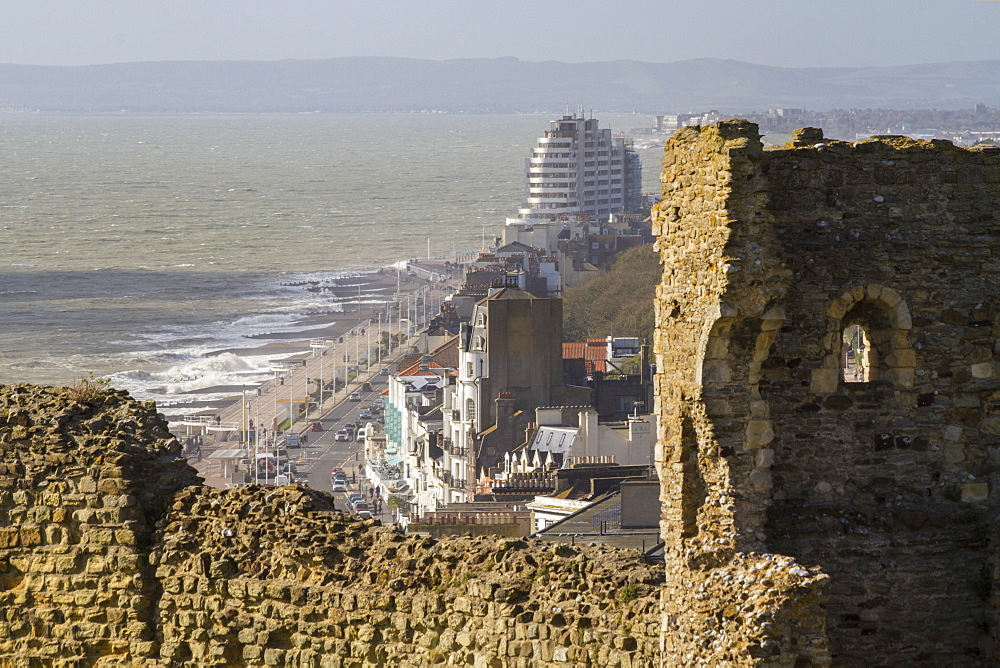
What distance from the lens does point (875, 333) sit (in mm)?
13492

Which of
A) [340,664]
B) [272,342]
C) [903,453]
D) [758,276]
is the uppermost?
[272,342]

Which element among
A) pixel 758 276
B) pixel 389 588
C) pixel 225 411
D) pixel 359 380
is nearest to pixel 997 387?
pixel 758 276

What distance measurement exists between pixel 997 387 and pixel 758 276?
2123mm

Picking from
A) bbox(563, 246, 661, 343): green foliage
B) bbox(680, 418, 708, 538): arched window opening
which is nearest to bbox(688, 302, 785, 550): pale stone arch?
bbox(680, 418, 708, 538): arched window opening

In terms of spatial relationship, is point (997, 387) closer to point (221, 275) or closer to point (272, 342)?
point (272, 342)

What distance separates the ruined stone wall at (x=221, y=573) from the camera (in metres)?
13.1

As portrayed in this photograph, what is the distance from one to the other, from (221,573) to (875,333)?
5.04m

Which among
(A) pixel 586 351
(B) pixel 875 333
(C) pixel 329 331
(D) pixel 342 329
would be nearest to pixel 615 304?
(D) pixel 342 329

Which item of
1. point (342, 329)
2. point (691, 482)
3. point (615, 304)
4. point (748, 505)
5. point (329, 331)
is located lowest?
point (748, 505)

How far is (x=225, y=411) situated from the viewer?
86250 mm

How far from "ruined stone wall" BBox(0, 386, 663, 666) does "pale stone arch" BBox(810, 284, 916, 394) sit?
181 cm

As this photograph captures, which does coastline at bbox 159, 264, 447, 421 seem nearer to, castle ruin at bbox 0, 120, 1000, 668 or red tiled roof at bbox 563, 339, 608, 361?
red tiled roof at bbox 563, 339, 608, 361

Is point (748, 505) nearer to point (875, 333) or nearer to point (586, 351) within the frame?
point (875, 333)

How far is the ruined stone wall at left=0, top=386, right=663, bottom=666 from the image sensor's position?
1309cm
